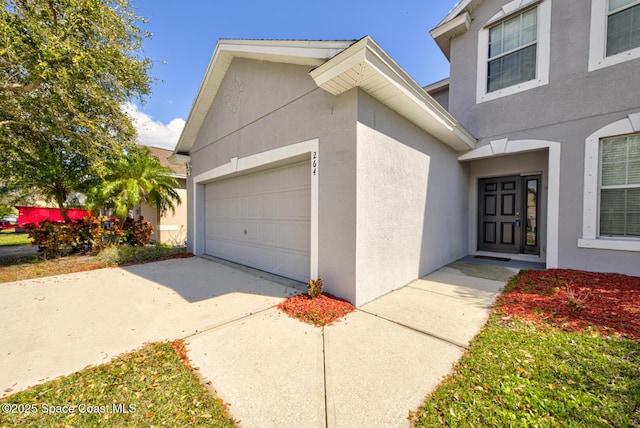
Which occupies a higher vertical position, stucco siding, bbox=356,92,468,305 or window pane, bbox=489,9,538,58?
window pane, bbox=489,9,538,58

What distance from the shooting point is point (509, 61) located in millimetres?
6422

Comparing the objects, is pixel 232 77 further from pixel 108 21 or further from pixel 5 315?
pixel 5 315

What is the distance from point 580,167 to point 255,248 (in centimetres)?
757

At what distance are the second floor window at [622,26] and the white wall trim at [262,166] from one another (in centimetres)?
650

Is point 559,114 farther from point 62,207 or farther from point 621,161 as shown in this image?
point 62,207

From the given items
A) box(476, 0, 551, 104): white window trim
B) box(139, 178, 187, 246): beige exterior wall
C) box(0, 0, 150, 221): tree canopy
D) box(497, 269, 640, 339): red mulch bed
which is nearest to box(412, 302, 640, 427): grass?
box(497, 269, 640, 339): red mulch bed

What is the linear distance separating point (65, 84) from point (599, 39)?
11579 mm

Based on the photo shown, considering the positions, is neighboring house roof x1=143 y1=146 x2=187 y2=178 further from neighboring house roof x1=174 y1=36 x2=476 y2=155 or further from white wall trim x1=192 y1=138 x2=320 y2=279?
neighboring house roof x1=174 y1=36 x2=476 y2=155

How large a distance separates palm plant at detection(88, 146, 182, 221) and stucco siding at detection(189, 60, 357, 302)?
4610 millimetres

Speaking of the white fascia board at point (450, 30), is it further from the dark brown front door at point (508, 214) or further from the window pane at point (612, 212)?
the window pane at point (612, 212)

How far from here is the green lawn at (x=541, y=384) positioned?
1831 mm

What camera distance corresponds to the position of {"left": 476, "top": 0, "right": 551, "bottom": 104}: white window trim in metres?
5.82

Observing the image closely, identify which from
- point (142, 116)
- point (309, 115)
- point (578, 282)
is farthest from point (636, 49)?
point (142, 116)

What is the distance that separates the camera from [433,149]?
5.98 meters
